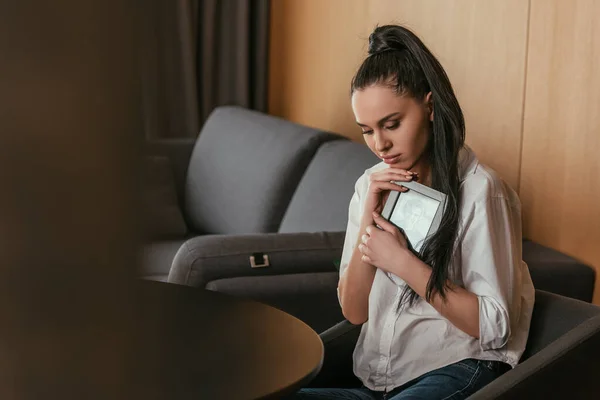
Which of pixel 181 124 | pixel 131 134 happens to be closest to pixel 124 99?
pixel 131 134

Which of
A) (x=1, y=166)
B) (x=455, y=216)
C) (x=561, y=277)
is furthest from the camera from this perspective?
(x=561, y=277)

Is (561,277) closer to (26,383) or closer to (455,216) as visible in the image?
(455,216)

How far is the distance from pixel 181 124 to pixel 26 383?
462cm

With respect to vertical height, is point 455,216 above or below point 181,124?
above

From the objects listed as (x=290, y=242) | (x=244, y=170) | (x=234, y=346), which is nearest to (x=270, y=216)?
(x=244, y=170)

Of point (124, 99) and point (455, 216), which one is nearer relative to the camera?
point (124, 99)

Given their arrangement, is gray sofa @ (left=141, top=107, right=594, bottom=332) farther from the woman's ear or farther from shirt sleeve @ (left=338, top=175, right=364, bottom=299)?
the woman's ear

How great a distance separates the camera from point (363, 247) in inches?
65.6

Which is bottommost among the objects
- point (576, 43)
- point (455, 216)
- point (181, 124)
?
point (181, 124)

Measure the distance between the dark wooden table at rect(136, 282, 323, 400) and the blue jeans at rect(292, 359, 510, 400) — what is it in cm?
17

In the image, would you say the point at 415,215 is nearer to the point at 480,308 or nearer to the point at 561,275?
the point at 480,308

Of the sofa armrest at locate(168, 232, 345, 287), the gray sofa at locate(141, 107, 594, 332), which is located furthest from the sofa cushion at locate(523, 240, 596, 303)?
the sofa armrest at locate(168, 232, 345, 287)

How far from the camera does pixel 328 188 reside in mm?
3121

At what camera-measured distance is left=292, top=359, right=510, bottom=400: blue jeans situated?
1503mm
